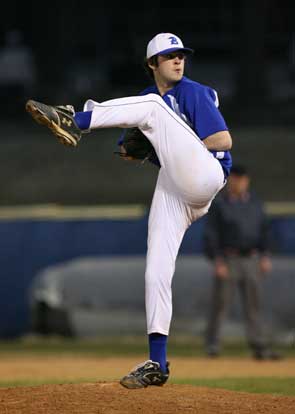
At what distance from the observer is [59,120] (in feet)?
21.4

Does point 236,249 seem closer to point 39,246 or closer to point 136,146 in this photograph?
point 39,246

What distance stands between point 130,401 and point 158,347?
0.52m

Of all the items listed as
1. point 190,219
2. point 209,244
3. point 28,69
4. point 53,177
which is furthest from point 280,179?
point 190,219

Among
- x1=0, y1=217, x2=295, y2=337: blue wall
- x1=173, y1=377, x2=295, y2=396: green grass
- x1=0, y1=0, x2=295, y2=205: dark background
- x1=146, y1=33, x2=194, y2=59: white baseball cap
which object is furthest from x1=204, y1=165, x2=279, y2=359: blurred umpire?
x1=0, y1=0, x2=295, y2=205: dark background

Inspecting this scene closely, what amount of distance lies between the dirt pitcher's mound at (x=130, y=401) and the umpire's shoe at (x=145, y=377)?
49 mm

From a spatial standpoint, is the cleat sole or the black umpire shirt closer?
the cleat sole

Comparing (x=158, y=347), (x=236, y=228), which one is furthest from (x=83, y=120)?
(x=236, y=228)

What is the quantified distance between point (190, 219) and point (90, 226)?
7.04 m

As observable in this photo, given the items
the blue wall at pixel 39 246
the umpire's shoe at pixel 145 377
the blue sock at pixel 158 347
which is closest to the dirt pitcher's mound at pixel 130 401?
the umpire's shoe at pixel 145 377

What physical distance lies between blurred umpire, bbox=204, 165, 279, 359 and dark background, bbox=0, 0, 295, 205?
8341 mm

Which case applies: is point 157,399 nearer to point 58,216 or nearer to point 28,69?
point 58,216

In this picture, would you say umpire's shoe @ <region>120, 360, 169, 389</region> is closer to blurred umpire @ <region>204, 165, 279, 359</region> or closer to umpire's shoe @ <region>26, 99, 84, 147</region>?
umpire's shoe @ <region>26, 99, 84, 147</region>

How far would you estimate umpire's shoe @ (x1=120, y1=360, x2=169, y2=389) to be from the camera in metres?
6.63

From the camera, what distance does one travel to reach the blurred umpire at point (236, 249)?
12.0 m
